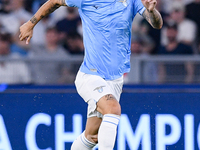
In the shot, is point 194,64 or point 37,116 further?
point 194,64

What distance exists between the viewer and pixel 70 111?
5.27 m

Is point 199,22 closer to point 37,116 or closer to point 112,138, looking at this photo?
point 37,116

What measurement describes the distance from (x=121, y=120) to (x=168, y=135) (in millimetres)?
600

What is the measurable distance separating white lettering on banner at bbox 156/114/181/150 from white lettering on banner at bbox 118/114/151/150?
0.40ft

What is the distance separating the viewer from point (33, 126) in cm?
526

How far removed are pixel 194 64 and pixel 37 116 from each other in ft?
8.07

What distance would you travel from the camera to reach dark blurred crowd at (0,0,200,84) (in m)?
7.17

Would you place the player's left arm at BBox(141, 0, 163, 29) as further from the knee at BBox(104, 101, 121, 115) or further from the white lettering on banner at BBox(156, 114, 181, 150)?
the white lettering on banner at BBox(156, 114, 181, 150)

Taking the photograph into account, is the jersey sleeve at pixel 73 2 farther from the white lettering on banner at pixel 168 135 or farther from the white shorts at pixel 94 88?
the white lettering on banner at pixel 168 135

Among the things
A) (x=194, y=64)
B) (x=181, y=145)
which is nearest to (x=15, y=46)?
(x=194, y=64)

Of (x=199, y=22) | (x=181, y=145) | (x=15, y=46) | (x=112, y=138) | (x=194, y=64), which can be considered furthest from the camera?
(x=199, y=22)

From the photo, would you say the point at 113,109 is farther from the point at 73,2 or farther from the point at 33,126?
the point at 33,126

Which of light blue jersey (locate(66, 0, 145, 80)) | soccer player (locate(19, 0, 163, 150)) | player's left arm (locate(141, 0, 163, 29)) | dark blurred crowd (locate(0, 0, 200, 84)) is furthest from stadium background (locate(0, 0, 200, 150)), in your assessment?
dark blurred crowd (locate(0, 0, 200, 84))

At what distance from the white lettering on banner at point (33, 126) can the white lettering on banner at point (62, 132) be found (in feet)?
0.38
